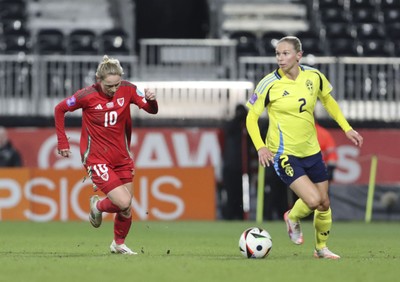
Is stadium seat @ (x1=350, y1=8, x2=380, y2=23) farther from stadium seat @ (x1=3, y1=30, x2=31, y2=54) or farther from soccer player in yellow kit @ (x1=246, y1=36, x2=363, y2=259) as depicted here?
soccer player in yellow kit @ (x1=246, y1=36, x2=363, y2=259)

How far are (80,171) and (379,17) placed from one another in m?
9.73

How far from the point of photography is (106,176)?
11781 mm

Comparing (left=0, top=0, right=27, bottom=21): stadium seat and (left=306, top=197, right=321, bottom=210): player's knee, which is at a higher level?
(left=0, top=0, right=27, bottom=21): stadium seat

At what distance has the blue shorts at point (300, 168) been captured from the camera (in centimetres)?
1159

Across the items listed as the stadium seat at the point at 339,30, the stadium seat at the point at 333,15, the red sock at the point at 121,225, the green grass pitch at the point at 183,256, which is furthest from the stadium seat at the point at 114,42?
the red sock at the point at 121,225

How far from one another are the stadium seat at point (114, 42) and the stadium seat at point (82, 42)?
20 centimetres

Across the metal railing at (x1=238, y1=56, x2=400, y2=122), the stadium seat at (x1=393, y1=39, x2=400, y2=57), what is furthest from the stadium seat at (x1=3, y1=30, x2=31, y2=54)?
the stadium seat at (x1=393, y1=39, x2=400, y2=57)

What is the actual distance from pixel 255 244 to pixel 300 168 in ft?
2.90

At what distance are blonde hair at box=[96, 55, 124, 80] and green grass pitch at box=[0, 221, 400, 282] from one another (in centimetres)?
178

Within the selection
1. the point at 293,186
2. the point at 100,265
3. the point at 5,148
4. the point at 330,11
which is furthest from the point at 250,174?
the point at 100,265

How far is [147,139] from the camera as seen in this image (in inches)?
888

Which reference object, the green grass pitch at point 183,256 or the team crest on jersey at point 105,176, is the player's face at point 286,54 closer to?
the green grass pitch at point 183,256

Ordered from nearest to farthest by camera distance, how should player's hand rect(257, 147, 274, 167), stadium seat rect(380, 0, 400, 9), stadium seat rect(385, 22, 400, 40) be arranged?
1. player's hand rect(257, 147, 274, 167)
2. stadium seat rect(385, 22, 400, 40)
3. stadium seat rect(380, 0, 400, 9)

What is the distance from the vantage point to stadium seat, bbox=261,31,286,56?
84.5 feet
